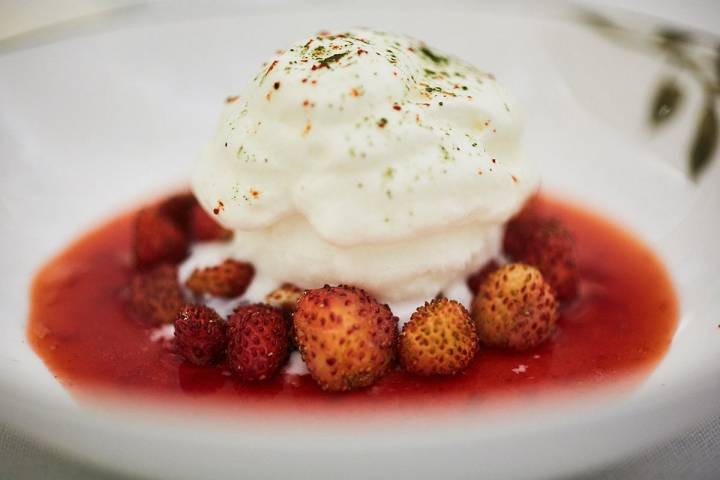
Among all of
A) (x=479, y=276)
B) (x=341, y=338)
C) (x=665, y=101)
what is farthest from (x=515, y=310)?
(x=665, y=101)

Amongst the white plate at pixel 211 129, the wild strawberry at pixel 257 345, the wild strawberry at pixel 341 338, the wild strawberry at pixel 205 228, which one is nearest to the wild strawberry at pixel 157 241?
the wild strawberry at pixel 205 228

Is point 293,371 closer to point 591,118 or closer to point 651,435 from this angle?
point 651,435

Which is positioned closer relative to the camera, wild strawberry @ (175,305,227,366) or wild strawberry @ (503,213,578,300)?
wild strawberry @ (175,305,227,366)

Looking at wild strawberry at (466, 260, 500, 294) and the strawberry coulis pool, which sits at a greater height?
wild strawberry at (466, 260, 500, 294)

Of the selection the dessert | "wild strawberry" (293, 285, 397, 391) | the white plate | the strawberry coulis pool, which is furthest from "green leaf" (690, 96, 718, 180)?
"wild strawberry" (293, 285, 397, 391)

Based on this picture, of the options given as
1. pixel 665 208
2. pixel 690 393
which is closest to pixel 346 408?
pixel 690 393

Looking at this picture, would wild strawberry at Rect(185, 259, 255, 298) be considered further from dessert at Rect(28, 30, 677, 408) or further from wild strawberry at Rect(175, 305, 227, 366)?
wild strawberry at Rect(175, 305, 227, 366)

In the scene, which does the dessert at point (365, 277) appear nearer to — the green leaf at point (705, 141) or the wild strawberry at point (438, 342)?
the wild strawberry at point (438, 342)
